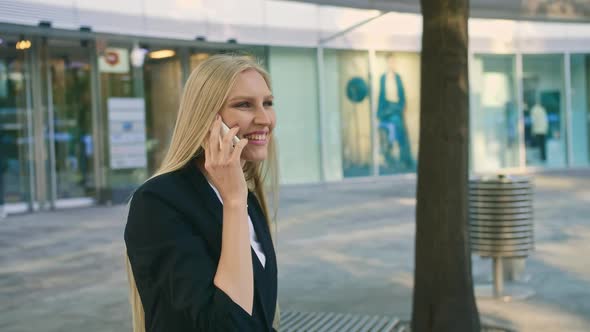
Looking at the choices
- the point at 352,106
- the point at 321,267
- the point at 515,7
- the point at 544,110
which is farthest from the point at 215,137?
the point at 544,110

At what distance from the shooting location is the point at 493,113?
79.0 ft

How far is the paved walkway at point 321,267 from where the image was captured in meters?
6.24

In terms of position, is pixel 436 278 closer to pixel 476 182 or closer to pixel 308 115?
pixel 476 182

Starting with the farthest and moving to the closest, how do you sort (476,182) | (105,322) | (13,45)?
1. (13,45)
2. (476,182)
3. (105,322)

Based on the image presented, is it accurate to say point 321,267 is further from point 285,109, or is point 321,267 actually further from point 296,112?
point 296,112

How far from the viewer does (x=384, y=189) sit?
19234 mm

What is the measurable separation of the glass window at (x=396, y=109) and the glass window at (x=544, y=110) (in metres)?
4.56

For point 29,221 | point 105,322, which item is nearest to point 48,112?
point 29,221

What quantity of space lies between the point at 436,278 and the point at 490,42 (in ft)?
65.3

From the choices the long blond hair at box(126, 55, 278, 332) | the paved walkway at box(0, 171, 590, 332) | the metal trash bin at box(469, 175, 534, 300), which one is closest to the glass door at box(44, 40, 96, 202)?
the paved walkway at box(0, 171, 590, 332)

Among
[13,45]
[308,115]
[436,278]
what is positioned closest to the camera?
[436,278]

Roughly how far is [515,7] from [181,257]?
11.2m

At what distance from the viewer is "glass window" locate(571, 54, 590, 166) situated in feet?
82.0

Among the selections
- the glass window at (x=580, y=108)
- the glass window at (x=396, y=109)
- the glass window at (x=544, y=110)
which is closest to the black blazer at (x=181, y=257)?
the glass window at (x=396, y=109)
